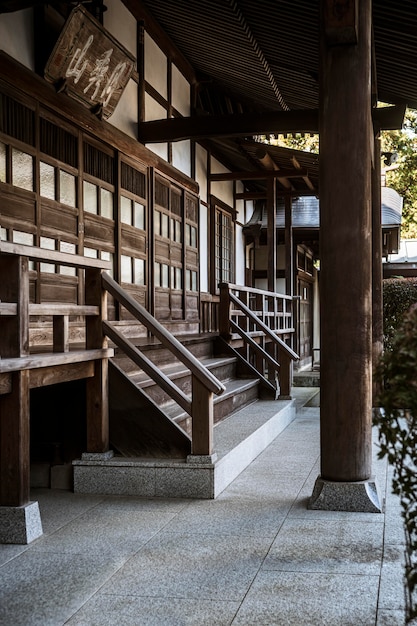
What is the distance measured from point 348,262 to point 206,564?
2.29 m

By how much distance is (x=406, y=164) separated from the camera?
971 inches

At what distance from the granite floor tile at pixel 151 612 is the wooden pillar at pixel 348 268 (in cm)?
191

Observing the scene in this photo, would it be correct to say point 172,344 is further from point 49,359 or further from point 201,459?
point 49,359

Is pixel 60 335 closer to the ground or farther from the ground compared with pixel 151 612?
farther from the ground

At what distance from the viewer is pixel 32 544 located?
14.6 feet

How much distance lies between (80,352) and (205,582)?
210 centimetres

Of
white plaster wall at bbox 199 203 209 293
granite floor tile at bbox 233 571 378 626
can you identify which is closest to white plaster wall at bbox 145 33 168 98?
white plaster wall at bbox 199 203 209 293

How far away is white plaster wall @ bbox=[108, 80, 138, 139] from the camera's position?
8742 millimetres

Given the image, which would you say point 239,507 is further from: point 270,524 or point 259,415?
point 259,415

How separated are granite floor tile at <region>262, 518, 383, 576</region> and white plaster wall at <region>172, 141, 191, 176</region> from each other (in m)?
7.42

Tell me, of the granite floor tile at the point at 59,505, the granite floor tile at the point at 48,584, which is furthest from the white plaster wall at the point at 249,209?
the granite floor tile at the point at 48,584

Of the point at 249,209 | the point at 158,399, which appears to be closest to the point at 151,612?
the point at 158,399

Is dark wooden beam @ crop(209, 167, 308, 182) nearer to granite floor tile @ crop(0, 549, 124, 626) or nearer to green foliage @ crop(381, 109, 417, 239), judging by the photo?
granite floor tile @ crop(0, 549, 124, 626)

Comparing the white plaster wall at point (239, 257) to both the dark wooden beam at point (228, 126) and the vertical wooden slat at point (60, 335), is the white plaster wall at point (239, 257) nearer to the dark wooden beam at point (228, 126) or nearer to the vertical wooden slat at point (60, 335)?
the dark wooden beam at point (228, 126)
